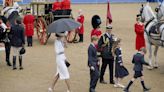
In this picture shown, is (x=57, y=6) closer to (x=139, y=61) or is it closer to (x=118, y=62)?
(x=118, y=62)

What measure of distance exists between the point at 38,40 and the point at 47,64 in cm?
529

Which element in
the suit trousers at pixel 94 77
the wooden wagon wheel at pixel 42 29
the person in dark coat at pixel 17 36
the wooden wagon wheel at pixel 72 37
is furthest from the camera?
the wooden wagon wheel at pixel 72 37

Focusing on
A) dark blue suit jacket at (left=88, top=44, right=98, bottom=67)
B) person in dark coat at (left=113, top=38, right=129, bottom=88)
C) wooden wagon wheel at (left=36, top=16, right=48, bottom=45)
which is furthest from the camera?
wooden wagon wheel at (left=36, top=16, right=48, bottom=45)

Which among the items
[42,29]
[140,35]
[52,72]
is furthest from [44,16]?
[52,72]

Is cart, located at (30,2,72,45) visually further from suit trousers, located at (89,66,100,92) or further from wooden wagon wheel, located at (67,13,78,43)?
suit trousers, located at (89,66,100,92)

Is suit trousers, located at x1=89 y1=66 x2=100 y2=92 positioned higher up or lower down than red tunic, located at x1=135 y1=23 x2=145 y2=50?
lower down

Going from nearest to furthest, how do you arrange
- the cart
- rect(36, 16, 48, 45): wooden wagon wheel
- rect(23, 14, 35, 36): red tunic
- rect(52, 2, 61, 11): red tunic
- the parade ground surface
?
the parade ground surface < rect(23, 14, 35, 36): red tunic < the cart < rect(52, 2, 61, 11): red tunic < rect(36, 16, 48, 45): wooden wagon wheel

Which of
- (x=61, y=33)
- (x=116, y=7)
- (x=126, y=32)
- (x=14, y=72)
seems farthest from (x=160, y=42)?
(x=116, y=7)

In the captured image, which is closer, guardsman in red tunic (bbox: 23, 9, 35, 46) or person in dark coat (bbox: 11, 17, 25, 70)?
person in dark coat (bbox: 11, 17, 25, 70)

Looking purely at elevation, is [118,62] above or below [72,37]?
above

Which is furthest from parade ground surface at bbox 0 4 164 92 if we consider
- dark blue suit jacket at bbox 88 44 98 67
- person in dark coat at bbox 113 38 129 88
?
dark blue suit jacket at bbox 88 44 98 67

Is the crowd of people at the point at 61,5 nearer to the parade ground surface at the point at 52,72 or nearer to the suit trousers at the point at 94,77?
the parade ground surface at the point at 52,72

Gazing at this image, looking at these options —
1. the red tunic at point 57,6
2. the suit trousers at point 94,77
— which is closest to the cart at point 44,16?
the red tunic at point 57,6

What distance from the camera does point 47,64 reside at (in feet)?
47.5
